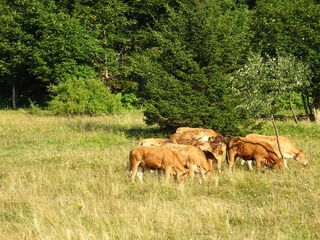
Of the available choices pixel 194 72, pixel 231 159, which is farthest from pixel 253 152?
pixel 194 72

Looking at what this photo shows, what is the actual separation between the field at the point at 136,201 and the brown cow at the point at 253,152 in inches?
19.4

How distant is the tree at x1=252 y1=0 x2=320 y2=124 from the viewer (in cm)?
2712

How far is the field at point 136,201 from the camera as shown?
8539 millimetres

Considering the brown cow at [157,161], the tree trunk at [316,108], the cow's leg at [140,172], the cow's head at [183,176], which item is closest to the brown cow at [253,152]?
the cow's head at [183,176]

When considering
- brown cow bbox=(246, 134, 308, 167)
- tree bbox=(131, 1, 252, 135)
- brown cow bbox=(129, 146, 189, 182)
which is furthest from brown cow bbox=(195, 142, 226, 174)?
tree bbox=(131, 1, 252, 135)

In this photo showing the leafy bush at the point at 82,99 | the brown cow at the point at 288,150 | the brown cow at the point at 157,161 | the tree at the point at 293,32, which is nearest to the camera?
the brown cow at the point at 157,161

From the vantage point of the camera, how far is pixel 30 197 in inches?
435

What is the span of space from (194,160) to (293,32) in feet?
53.2

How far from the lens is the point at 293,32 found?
2762cm

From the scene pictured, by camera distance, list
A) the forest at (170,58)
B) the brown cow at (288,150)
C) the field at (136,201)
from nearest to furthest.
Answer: the field at (136,201)
the brown cow at (288,150)
the forest at (170,58)

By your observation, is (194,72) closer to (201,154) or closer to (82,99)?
(201,154)

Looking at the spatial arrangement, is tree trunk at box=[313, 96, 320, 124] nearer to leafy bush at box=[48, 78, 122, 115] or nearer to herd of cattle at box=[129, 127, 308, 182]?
leafy bush at box=[48, 78, 122, 115]

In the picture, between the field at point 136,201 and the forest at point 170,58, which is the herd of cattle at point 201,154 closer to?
the field at point 136,201

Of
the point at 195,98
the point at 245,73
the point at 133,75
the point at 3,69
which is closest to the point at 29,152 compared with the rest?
the point at 195,98
